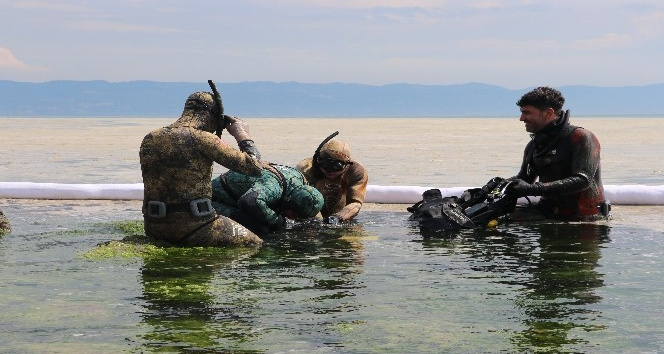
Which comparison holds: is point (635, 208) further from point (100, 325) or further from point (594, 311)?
point (100, 325)

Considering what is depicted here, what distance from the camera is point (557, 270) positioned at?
327 inches

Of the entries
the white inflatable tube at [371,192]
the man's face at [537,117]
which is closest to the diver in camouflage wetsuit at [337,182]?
the man's face at [537,117]

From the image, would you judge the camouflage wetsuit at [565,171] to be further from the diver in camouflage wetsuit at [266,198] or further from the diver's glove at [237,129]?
the diver's glove at [237,129]

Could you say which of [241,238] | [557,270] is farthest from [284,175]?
[557,270]

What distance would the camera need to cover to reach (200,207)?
9133 mm

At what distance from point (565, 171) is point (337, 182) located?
2.34 metres

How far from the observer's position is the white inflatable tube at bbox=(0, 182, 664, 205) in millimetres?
13445

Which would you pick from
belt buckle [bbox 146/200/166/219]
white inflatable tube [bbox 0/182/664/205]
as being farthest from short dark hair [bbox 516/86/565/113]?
belt buckle [bbox 146/200/166/219]

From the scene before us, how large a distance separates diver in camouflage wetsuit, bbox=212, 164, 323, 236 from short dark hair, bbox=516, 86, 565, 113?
7.47 feet

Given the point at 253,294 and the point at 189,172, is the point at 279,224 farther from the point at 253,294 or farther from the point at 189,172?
the point at 253,294

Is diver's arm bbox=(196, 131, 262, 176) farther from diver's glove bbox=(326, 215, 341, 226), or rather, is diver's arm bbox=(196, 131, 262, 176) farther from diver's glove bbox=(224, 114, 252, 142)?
diver's glove bbox=(326, 215, 341, 226)

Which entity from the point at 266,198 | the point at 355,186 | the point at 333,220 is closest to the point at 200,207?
the point at 266,198

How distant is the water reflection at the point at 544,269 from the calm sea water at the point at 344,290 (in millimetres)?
17

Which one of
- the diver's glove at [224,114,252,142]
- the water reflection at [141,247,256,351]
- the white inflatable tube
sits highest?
the diver's glove at [224,114,252,142]
